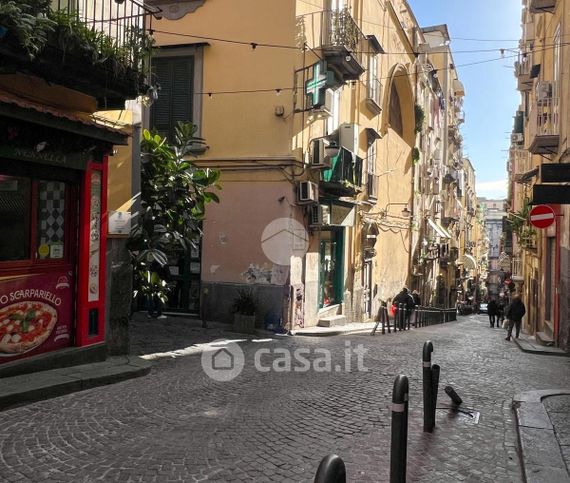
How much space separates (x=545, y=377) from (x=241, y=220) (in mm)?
8032

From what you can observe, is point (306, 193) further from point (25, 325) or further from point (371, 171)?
point (25, 325)

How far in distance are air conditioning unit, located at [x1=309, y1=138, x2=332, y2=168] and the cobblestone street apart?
7.12m

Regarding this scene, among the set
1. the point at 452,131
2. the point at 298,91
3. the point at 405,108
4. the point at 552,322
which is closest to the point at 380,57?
the point at 405,108

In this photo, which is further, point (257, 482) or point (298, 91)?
point (298, 91)

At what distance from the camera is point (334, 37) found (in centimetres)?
1543

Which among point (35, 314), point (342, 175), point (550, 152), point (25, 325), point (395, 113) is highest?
point (395, 113)

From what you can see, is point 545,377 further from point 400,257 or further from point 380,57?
point 400,257

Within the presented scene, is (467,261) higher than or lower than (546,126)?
lower

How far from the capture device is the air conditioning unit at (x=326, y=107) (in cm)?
1437

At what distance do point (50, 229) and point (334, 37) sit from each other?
34.1 feet

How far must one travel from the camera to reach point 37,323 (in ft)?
24.6

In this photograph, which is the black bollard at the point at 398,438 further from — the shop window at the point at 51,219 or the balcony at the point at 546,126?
the balcony at the point at 546,126

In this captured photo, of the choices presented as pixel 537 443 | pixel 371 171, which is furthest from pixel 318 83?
pixel 537 443
